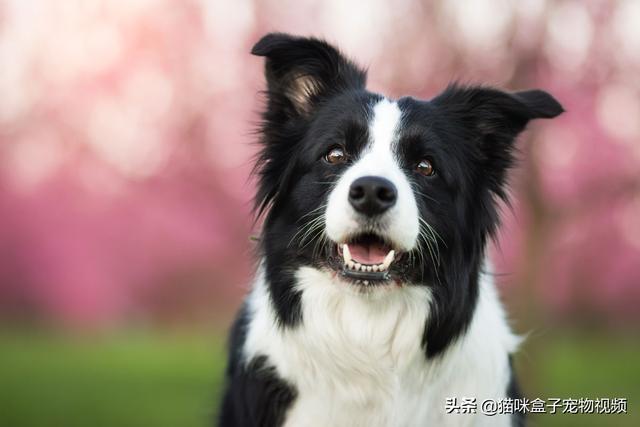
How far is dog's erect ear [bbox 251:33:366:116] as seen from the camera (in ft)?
14.9

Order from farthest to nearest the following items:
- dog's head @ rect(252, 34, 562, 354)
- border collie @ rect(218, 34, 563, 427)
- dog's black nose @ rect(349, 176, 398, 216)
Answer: border collie @ rect(218, 34, 563, 427), dog's head @ rect(252, 34, 562, 354), dog's black nose @ rect(349, 176, 398, 216)

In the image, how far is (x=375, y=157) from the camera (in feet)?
13.3

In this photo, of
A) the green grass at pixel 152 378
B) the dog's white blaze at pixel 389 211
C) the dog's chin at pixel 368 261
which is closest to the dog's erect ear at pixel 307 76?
the dog's white blaze at pixel 389 211

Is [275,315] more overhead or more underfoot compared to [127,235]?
more overhead

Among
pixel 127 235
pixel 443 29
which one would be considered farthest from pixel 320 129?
pixel 127 235

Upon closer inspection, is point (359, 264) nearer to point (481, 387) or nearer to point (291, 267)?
point (291, 267)

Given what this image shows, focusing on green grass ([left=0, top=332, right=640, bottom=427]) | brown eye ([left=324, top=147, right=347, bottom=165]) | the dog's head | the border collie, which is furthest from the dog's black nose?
green grass ([left=0, top=332, right=640, bottom=427])

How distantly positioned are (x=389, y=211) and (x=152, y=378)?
11715mm

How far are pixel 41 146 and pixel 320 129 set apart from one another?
1434 cm

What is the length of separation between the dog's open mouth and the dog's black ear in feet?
3.30

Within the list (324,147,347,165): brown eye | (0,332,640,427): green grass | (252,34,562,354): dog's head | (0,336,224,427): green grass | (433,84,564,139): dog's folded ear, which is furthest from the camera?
(0,336,224,427): green grass

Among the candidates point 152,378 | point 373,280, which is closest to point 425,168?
point 373,280

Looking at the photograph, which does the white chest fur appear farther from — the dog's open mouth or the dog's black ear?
the dog's black ear

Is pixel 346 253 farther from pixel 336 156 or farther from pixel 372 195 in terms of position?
pixel 336 156
